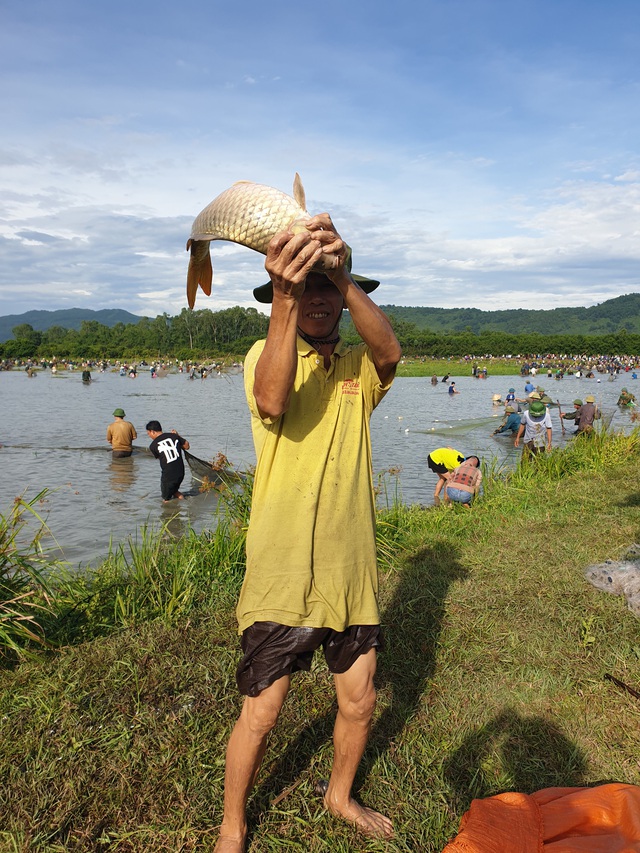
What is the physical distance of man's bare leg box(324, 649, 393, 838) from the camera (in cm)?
229

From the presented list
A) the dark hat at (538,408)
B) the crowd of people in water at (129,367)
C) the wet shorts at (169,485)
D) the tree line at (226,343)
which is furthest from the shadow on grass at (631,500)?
the tree line at (226,343)

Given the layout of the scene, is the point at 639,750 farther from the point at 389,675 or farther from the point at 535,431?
the point at 535,431

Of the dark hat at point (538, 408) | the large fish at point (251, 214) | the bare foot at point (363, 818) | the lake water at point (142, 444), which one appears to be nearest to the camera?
the large fish at point (251, 214)

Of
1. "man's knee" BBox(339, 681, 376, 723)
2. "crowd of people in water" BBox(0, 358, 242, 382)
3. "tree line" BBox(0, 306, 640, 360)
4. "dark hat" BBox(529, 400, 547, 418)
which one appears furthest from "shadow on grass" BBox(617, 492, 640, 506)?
"tree line" BBox(0, 306, 640, 360)

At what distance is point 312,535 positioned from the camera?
222 centimetres

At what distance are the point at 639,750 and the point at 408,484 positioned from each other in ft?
33.7

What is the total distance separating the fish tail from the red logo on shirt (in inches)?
32.4

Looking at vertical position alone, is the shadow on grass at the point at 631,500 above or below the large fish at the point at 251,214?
below

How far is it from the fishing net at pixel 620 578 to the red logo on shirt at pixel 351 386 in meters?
2.99

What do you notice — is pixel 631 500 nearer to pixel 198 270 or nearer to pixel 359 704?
pixel 359 704

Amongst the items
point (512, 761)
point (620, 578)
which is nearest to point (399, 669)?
point (512, 761)

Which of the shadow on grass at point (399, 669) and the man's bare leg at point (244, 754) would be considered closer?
the man's bare leg at point (244, 754)

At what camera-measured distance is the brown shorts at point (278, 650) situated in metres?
2.19

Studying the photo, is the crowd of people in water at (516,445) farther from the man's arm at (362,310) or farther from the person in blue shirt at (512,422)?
the man's arm at (362,310)
